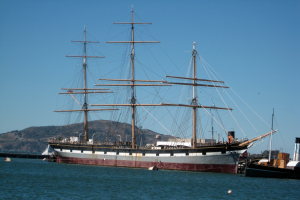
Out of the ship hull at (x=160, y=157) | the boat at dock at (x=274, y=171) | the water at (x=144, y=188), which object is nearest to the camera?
the water at (x=144, y=188)

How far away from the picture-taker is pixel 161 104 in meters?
69.4

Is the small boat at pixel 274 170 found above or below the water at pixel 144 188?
above

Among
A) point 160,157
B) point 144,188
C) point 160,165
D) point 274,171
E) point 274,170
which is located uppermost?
point 160,157

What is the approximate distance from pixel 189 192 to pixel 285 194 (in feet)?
33.1

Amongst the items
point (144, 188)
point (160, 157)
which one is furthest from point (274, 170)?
point (144, 188)

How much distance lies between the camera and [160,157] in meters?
65.4

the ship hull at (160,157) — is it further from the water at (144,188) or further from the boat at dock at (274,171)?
the water at (144,188)

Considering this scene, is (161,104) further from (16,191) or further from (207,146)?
(16,191)

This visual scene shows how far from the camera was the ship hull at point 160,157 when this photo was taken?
58688 mm

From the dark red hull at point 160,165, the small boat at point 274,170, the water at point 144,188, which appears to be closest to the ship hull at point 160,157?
the dark red hull at point 160,165

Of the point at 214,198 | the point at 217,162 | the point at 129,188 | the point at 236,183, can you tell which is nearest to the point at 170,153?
the point at 217,162

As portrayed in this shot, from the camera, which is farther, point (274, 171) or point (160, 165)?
point (160, 165)

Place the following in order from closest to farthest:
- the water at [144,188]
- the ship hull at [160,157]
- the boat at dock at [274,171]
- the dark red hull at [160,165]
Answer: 1. the water at [144,188]
2. the boat at dock at [274,171]
3. the ship hull at [160,157]
4. the dark red hull at [160,165]

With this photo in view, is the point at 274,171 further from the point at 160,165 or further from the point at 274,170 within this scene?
the point at 160,165
